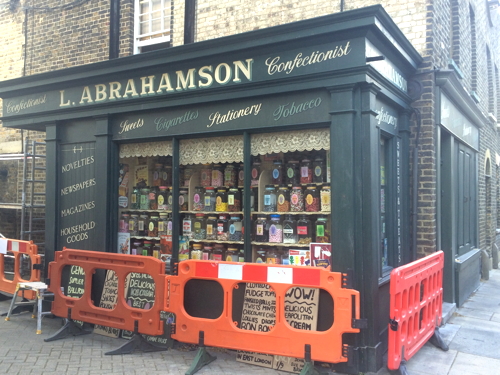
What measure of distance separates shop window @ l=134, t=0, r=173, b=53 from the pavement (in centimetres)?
520

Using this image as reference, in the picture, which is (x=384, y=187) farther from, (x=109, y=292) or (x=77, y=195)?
(x=77, y=195)

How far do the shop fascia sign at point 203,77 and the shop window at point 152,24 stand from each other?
6.35 ft

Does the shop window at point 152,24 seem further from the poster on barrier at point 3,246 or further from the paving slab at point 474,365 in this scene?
the paving slab at point 474,365

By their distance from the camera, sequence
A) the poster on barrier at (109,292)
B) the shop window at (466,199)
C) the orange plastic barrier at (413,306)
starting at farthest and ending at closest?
the shop window at (466,199)
the poster on barrier at (109,292)
the orange plastic barrier at (413,306)

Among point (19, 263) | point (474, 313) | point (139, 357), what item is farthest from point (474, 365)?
point (19, 263)

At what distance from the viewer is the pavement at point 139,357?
4848 millimetres

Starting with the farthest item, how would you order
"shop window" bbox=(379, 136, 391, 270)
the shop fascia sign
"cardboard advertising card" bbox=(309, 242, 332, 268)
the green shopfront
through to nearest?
"shop window" bbox=(379, 136, 391, 270)
"cardboard advertising card" bbox=(309, 242, 332, 268)
the shop fascia sign
the green shopfront

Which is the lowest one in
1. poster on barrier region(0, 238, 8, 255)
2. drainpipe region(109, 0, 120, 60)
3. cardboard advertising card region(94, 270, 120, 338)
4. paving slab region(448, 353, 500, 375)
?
paving slab region(448, 353, 500, 375)

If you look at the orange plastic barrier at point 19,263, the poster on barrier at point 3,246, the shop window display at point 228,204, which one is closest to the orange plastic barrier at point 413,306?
the shop window display at point 228,204

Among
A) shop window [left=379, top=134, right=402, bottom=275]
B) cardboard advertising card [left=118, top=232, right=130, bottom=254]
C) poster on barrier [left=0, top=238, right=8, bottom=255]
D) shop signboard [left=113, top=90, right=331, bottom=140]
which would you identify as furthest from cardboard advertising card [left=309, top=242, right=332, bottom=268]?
poster on barrier [left=0, top=238, right=8, bottom=255]

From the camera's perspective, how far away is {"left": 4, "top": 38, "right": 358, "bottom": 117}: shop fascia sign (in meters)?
5.26

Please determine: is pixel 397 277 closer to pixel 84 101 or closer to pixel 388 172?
pixel 388 172

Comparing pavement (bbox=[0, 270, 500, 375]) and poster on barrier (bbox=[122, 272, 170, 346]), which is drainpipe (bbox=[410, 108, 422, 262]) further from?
poster on barrier (bbox=[122, 272, 170, 346])

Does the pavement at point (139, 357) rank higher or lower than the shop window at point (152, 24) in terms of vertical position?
lower
